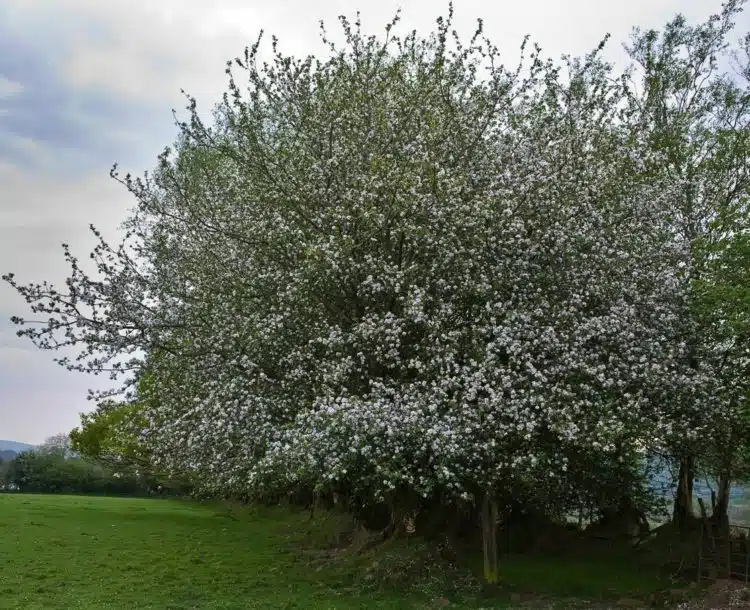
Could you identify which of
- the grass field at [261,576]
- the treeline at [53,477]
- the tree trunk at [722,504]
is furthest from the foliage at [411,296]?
the treeline at [53,477]

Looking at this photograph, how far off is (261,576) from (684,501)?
14694 millimetres

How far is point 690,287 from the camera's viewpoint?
20359 millimetres

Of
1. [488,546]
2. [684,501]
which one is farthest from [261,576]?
[684,501]

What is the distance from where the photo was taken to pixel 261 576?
2319 centimetres

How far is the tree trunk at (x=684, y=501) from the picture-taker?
24.8 meters

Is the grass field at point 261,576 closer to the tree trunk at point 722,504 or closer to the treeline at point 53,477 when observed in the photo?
the tree trunk at point 722,504

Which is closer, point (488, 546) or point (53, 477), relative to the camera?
point (488, 546)

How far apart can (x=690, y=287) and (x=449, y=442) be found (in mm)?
9384

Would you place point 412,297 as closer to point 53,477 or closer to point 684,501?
point 684,501

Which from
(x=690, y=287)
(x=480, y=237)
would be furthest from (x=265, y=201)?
(x=690, y=287)

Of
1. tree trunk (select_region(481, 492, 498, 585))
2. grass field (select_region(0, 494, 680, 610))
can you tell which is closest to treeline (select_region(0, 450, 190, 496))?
grass field (select_region(0, 494, 680, 610))

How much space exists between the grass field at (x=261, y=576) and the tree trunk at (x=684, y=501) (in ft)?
9.19

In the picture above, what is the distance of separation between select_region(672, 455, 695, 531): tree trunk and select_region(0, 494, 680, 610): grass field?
2800 millimetres

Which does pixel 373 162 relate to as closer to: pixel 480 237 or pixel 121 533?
pixel 480 237
